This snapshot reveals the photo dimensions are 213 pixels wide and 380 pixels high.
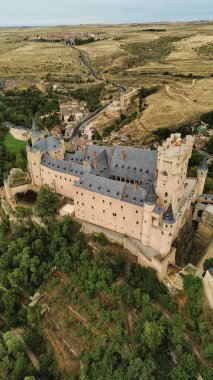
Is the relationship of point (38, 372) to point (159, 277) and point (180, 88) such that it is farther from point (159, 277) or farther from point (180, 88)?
point (180, 88)

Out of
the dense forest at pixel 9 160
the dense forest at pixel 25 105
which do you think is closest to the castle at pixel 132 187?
the dense forest at pixel 9 160

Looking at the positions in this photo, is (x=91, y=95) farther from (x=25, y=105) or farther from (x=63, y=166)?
(x=63, y=166)

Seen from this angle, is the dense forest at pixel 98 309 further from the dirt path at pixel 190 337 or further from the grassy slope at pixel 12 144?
the grassy slope at pixel 12 144

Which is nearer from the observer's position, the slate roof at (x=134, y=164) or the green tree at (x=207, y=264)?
the green tree at (x=207, y=264)

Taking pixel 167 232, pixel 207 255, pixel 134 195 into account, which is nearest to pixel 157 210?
pixel 167 232

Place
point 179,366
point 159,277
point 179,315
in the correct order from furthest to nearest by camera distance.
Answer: point 159,277, point 179,315, point 179,366

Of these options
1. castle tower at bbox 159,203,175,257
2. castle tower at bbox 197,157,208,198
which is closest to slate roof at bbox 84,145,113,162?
castle tower at bbox 197,157,208,198

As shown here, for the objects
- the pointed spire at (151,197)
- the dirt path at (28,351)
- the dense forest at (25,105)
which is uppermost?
the pointed spire at (151,197)

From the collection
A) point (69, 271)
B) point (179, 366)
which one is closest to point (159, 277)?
point (179, 366)
